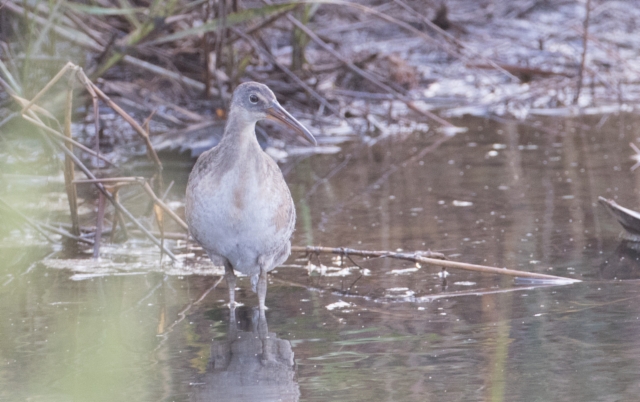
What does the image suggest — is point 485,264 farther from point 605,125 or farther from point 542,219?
point 605,125

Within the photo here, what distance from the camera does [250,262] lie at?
4.51 meters

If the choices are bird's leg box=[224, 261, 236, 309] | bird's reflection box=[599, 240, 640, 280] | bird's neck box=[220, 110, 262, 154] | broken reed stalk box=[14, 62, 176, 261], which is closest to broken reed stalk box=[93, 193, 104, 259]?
broken reed stalk box=[14, 62, 176, 261]

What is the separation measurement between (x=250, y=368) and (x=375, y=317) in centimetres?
75

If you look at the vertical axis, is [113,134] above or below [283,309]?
above

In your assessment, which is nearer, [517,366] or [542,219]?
[517,366]

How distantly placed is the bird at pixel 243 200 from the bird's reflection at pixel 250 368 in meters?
0.30

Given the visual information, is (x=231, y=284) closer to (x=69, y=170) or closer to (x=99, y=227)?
(x=99, y=227)

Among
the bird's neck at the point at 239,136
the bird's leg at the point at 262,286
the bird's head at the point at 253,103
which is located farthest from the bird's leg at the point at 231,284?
the bird's head at the point at 253,103

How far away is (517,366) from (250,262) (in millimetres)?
1473

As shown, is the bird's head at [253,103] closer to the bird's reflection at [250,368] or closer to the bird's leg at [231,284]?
the bird's leg at [231,284]

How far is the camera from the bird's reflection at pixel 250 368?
3.38m

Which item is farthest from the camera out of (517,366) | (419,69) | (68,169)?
(419,69)

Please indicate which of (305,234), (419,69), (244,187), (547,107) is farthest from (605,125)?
(244,187)

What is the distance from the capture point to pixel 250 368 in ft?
12.1
